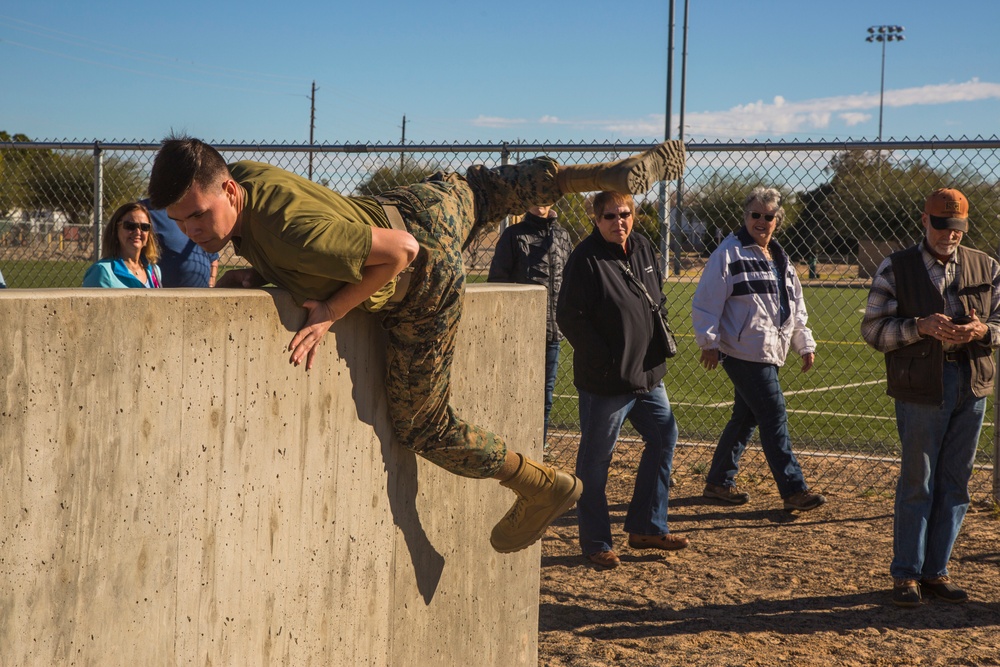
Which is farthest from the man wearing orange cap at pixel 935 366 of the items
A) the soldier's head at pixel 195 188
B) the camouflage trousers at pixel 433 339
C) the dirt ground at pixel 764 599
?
the soldier's head at pixel 195 188

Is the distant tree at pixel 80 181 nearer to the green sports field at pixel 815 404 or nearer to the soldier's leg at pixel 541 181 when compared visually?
the green sports field at pixel 815 404

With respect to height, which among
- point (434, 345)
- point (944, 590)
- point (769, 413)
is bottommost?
point (944, 590)

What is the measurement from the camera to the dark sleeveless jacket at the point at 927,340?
4934 mm

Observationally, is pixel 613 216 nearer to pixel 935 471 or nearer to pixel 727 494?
pixel 935 471

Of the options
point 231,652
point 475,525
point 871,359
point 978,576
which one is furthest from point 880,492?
point 871,359

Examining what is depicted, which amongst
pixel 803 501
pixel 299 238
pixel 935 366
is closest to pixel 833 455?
pixel 803 501

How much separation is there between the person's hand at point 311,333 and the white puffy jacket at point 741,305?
3873 mm

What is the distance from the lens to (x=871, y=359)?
17375mm

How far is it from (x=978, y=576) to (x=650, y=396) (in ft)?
6.67

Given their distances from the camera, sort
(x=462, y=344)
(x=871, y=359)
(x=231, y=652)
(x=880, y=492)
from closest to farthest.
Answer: (x=231, y=652) → (x=462, y=344) → (x=880, y=492) → (x=871, y=359)

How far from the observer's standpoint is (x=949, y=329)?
4863 millimetres

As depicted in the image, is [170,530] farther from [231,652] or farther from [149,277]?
[149,277]

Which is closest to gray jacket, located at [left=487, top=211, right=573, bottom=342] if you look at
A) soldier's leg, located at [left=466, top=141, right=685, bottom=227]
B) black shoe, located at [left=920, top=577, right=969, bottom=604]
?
black shoe, located at [left=920, top=577, right=969, bottom=604]

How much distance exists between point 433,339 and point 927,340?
9.23 ft
